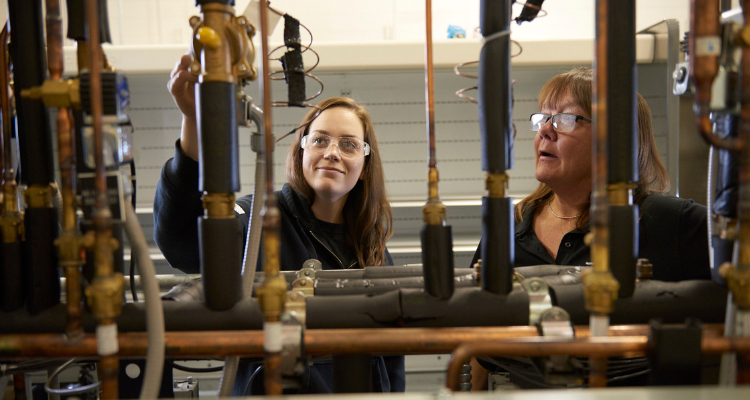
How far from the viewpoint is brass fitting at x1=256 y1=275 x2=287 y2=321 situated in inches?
19.4

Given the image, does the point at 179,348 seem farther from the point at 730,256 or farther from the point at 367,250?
the point at 367,250

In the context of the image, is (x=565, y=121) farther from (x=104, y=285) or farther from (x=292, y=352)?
(x=104, y=285)

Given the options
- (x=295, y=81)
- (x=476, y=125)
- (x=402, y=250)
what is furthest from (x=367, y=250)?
(x=476, y=125)

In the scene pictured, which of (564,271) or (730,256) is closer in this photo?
(730,256)

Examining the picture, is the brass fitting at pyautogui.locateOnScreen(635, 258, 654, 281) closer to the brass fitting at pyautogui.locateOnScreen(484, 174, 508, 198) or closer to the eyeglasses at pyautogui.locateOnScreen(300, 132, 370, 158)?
the brass fitting at pyautogui.locateOnScreen(484, 174, 508, 198)

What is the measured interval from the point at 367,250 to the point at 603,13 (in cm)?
123

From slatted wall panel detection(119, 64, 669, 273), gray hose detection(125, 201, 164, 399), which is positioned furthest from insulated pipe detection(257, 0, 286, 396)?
slatted wall panel detection(119, 64, 669, 273)

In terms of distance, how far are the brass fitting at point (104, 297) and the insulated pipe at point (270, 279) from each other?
15cm

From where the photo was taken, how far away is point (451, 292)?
0.58 meters

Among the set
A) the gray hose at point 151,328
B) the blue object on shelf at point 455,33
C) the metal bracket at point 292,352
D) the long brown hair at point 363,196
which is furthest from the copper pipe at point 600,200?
the blue object on shelf at point 455,33

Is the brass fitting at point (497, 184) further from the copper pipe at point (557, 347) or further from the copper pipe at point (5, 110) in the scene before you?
the copper pipe at point (5, 110)

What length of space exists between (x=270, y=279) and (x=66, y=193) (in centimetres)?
24

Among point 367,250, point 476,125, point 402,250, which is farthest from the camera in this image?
point 476,125

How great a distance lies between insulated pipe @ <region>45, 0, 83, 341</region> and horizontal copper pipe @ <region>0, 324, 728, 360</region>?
0.10 feet
